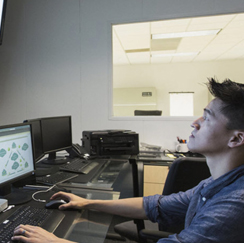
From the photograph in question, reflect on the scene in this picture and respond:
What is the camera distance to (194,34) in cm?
397

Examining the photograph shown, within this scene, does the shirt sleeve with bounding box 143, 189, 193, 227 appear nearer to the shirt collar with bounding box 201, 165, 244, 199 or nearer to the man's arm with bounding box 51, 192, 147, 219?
the man's arm with bounding box 51, 192, 147, 219

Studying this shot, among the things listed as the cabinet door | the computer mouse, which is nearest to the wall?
the cabinet door

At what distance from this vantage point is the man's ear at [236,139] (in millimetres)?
681

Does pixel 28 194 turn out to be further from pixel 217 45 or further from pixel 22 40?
pixel 217 45

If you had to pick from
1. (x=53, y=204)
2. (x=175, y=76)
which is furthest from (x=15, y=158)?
(x=175, y=76)

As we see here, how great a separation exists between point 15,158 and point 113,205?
590 millimetres

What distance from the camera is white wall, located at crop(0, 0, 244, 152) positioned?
8.95 feet

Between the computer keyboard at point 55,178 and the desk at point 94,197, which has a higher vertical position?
the computer keyboard at point 55,178

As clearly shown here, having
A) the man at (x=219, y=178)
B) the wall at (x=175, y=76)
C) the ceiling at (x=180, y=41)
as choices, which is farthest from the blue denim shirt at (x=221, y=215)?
the wall at (x=175, y=76)

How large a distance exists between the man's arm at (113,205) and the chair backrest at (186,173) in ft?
0.65

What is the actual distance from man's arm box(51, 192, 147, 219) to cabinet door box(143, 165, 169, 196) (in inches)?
41.3

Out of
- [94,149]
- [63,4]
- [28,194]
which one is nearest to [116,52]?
[63,4]

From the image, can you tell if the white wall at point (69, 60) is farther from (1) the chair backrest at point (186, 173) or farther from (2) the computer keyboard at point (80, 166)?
(1) the chair backrest at point (186, 173)

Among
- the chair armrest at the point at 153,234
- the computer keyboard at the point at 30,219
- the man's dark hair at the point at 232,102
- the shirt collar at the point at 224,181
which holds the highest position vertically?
the man's dark hair at the point at 232,102
